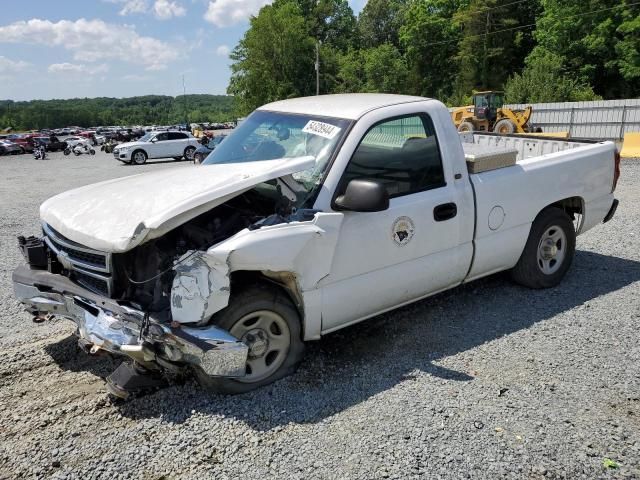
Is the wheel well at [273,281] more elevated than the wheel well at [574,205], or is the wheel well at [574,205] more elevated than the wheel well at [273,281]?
the wheel well at [574,205]

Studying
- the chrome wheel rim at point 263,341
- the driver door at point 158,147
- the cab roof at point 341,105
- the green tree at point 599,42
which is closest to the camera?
the chrome wheel rim at point 263,341

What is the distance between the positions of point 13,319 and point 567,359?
4856 mm

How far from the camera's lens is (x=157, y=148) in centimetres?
2619

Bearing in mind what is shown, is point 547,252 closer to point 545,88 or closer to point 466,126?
point 466,126

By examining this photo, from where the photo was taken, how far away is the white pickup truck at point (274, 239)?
3182 millimetres

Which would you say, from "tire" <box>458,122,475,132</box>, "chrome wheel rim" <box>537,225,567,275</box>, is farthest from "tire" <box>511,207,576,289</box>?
"tire" <box>458,122,475,132</box>

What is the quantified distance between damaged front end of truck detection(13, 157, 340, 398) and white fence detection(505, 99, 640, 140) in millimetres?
23879

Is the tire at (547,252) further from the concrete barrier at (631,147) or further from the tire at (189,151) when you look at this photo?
the tire at (189,151)

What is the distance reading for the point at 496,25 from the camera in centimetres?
5700

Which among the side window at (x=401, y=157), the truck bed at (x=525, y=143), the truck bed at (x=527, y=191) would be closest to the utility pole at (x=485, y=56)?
the truck bed at (x=525, y=143)

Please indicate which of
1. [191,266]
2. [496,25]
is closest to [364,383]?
[191,266]

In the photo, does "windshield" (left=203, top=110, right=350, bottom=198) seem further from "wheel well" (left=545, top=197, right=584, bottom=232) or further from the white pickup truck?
"wheel well" (left=545, top=197, right=584, bottom=232)

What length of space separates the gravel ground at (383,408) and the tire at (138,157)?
21.9 metres

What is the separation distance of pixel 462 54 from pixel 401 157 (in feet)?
198
